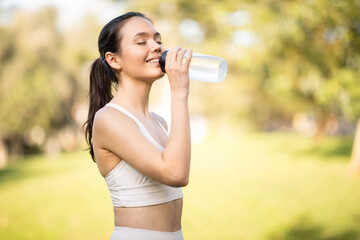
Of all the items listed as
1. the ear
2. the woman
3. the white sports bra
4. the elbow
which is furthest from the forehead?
the elbow

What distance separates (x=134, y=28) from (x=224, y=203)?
7134 mm

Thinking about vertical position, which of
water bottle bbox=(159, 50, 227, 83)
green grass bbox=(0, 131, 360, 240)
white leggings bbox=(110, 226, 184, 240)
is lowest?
green grass bbox=(0, 131, 360, 240)

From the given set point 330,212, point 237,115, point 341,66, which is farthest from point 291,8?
point 237,115

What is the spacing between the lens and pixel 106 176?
168 cm

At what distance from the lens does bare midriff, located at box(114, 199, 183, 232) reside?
1584 mm

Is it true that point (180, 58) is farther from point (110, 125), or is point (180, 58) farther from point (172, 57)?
point (110, 125)

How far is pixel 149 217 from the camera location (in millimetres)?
1585

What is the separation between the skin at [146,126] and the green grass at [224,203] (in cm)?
465

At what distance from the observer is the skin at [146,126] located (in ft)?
4.72

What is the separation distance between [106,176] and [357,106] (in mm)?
8037

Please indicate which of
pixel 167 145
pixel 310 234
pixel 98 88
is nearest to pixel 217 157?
pixel 310 234

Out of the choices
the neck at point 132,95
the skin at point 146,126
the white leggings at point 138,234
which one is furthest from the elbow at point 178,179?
the neck at point 132,95

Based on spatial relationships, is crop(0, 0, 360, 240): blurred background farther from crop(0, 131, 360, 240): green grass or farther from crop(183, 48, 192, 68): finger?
crop(183, 48, 192, 68): finger

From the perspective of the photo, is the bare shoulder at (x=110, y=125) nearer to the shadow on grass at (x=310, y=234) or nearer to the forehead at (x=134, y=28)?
the forehead at (x=134, y=28)
